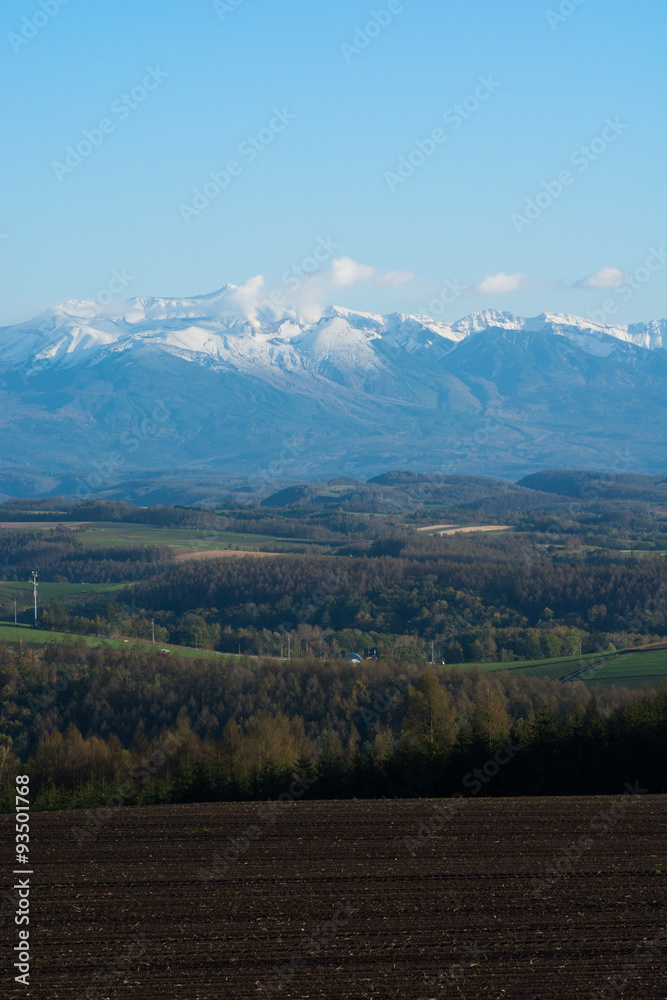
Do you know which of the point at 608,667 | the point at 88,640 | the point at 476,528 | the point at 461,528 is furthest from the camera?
the point at 461,528

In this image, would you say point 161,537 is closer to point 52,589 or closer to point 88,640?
point 52,589

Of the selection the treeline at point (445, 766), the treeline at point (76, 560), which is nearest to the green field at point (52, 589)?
the treeline at point (76, 560)

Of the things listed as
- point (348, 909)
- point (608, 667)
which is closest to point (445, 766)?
point (348, 909)

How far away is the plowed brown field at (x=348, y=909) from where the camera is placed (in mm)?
16812

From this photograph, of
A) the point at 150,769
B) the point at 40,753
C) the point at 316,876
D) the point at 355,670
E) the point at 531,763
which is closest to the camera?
the point at 316,876

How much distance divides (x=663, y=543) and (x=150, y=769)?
128182 millimetres

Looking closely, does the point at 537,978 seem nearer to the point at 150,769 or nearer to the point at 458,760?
the point at 458,760

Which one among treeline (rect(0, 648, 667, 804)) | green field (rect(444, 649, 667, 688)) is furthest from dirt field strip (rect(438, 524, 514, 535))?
treeline (rect(0, 648, 667, 804))

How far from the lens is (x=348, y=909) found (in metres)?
19.5

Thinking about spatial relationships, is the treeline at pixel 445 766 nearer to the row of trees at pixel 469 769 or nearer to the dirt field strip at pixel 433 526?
the row of trees at pixel 469 769

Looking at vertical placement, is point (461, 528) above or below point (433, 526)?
below

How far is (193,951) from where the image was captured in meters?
17.9

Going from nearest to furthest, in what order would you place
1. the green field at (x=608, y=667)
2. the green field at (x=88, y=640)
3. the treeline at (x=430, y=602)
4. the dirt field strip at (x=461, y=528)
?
the green field at (x=608, y=667), the green field at (x=88, y=640), the treeline at (x=430, y=602), the dirt field strip at (x=461, y=528)

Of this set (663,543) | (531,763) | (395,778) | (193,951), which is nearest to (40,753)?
(395,778)
